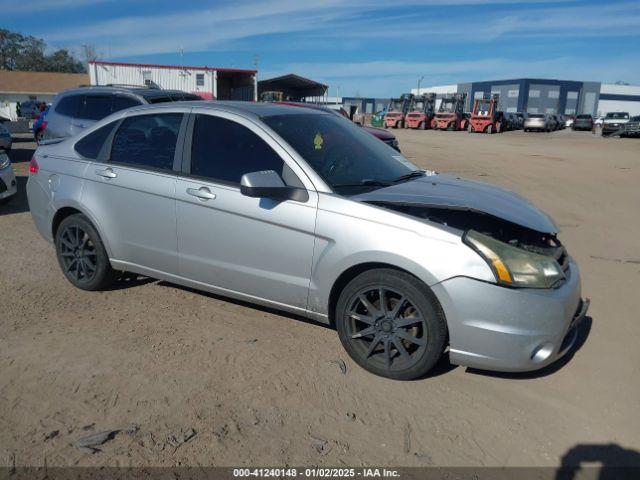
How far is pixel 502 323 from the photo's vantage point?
3008 mm

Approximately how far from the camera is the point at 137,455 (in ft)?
8.67

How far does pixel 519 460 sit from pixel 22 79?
6829cm

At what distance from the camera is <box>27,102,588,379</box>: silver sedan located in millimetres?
3066

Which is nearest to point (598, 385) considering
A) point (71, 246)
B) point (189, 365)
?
point (189, 365)

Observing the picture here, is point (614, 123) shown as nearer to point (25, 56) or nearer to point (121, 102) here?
point (121, 102)

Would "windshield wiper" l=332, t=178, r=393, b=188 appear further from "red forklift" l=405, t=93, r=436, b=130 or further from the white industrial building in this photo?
the white industrial building

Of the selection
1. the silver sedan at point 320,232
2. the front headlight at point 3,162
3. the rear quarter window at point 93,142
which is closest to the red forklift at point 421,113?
the front headlight at point 3,162

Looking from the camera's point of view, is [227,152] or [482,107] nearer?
[227,152]

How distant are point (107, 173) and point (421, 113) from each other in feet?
131

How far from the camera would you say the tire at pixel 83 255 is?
15.0 feet

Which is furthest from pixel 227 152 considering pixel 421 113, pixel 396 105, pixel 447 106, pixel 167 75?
pixel 396 105

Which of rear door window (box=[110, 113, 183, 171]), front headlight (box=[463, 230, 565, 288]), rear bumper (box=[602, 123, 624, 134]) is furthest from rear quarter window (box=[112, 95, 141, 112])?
rear bumper (box=[602, 123, 624, 134])

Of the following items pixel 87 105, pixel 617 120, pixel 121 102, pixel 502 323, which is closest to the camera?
pixel 502 323

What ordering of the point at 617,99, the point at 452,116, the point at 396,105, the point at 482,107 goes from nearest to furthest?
the point at 482,107 → the point at 452,116 → the point at 396,105 → the point at 617,99
